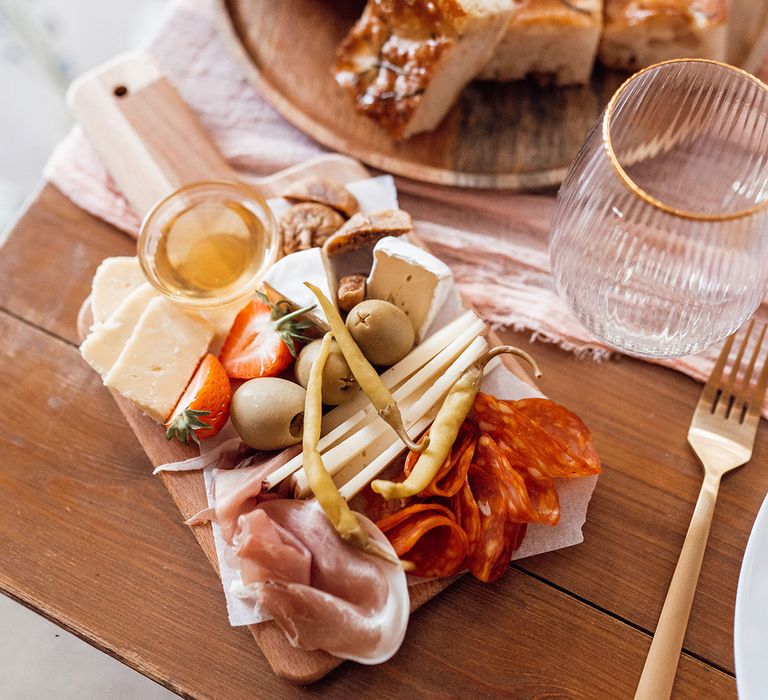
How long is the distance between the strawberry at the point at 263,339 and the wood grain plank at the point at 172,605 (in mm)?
261

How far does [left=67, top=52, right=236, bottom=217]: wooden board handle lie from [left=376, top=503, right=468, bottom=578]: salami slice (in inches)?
30.9

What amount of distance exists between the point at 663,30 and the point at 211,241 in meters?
0.99

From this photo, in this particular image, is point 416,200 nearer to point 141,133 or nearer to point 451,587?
point 141,133

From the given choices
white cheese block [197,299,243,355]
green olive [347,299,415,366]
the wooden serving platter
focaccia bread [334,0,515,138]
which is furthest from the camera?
the wooden serving platter

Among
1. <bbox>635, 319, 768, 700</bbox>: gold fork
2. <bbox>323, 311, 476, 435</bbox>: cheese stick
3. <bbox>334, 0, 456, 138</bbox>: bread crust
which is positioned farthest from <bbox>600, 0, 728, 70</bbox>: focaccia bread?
<bbox>323, 311, 476, 435</bbox>: cheese stick

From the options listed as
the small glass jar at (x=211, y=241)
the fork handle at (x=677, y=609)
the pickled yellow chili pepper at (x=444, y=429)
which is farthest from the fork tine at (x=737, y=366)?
the small glass jar at (x=211, y=241)

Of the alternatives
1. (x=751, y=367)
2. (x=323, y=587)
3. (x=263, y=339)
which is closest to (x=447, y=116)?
(x=263, y=339)

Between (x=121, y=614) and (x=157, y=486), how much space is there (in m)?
0.22

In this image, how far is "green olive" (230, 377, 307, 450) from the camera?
1222 mm

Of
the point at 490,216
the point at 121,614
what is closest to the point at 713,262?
the point at 490,216

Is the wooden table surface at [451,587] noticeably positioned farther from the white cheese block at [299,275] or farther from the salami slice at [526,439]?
the white cheese block at [299,275]

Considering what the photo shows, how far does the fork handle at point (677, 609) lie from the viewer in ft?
3.77

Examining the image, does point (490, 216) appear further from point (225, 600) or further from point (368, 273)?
point (225, 600)

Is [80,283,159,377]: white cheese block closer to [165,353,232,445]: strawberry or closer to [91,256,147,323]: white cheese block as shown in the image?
[91,256,147,323]: white cheese block
